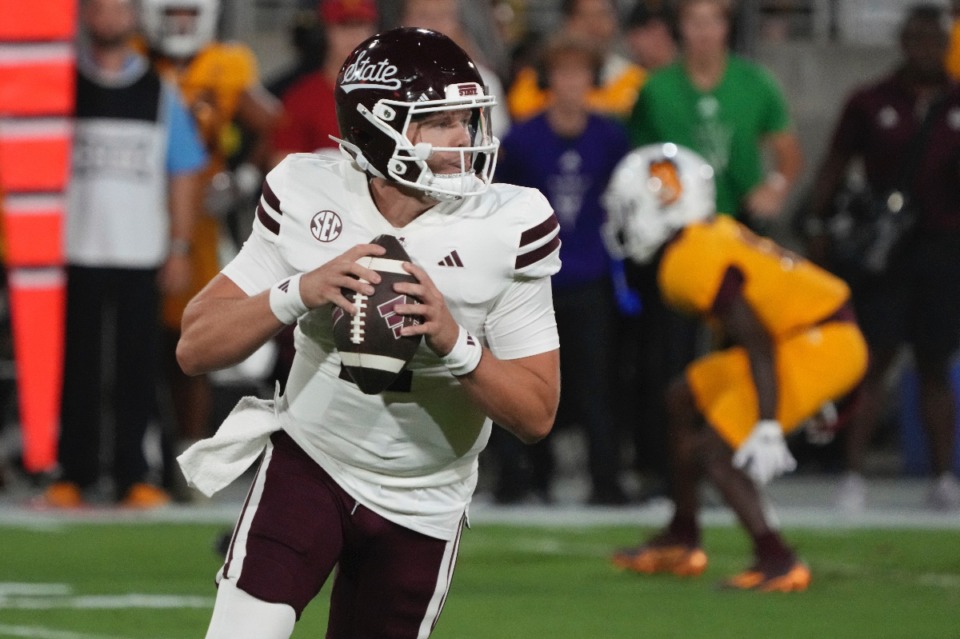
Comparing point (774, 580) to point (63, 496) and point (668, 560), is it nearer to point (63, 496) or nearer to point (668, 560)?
point (668, 560)

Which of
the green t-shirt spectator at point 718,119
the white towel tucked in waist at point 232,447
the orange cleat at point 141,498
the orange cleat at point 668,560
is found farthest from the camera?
the green t-shirt spectator at point 718,119

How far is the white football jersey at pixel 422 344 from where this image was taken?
137 inches

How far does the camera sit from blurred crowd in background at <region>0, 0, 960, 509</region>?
848 centimetres

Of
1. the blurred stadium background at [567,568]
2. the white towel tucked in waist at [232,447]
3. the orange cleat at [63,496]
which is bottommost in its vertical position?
the orange cleat at [63,496]

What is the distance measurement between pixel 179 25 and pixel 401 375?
5.75m

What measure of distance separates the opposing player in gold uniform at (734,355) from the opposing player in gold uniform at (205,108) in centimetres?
262

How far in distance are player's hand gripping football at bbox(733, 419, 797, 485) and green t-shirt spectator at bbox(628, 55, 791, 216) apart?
2448 millimetres

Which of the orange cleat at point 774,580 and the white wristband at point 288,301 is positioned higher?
the white wristband at point 288,301

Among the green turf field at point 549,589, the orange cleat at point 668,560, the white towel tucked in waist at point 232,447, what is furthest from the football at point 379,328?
the orange cleat at point 668,560

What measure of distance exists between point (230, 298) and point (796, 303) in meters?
3.52

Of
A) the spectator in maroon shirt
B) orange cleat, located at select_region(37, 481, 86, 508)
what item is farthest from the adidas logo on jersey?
the spectator in maroon shirt

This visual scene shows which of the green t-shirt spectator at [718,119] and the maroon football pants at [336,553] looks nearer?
the maroon football pants at [336,553]

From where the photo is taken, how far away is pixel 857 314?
909cm

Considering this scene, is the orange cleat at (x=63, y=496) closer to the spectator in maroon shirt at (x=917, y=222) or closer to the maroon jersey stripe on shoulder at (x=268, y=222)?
the spectator in maroon shirt at (x=917, y=222)
